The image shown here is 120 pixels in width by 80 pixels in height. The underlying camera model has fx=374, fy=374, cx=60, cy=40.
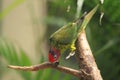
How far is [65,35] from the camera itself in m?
0.39

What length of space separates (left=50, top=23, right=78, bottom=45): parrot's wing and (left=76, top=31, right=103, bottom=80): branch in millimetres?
39

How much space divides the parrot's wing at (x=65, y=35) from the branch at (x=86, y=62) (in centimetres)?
4

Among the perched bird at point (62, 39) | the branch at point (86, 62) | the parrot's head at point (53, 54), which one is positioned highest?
the perched bird at point (62, 39)

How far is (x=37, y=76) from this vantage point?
734mm

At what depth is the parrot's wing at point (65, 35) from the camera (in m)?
0.39

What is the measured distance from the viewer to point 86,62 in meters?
0.42

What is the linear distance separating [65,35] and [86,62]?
0.05 metres

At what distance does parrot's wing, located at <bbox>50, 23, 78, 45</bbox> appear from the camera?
388mm

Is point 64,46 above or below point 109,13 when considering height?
above

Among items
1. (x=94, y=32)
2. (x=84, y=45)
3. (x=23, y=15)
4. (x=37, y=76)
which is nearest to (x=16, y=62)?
(x=37, y=76)

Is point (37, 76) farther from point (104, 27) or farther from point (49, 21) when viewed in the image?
point (49, 21)

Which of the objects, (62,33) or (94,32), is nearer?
(62,33)

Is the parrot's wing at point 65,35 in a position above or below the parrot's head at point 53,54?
above

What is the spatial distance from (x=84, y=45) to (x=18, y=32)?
1435mm
